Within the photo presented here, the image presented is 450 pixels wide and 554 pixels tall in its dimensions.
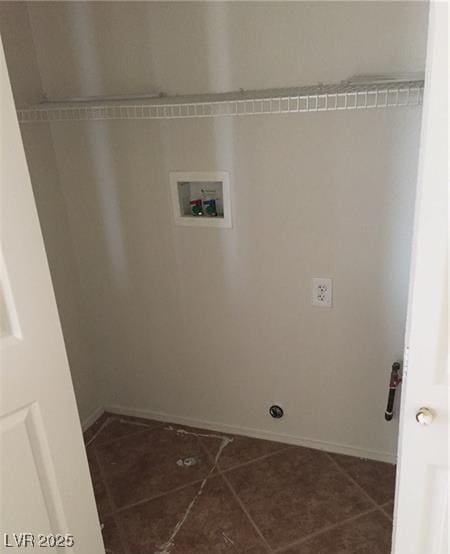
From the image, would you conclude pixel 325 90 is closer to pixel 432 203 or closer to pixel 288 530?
pixel 432 203

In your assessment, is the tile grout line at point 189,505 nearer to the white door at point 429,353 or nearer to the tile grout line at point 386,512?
the tile grout line at point 386,512

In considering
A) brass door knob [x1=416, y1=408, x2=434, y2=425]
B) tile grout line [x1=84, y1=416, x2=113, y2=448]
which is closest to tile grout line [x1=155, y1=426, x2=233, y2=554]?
tile grout line [x1=84, y1=416, x2=113, y2=448]

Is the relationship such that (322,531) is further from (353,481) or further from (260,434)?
(260,434)

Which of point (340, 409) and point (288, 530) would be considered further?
point (340, 409)

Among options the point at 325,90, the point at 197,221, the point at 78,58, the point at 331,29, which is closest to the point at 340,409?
the point at 197,221

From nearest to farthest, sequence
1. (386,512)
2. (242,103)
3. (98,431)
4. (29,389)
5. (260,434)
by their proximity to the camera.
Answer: (29,389)
(242,103)
(386,512)
(260,434)
(98,431)

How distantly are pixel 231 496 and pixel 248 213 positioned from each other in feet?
3.97

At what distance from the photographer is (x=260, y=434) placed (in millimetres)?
2447

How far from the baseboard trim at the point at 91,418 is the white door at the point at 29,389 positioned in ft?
3.59

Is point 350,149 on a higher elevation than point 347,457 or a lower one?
higher

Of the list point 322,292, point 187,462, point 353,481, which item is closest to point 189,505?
point 187,462

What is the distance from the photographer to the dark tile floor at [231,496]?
6.22 ft

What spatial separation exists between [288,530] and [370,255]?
1127 mm

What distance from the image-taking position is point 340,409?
2.24 meters
